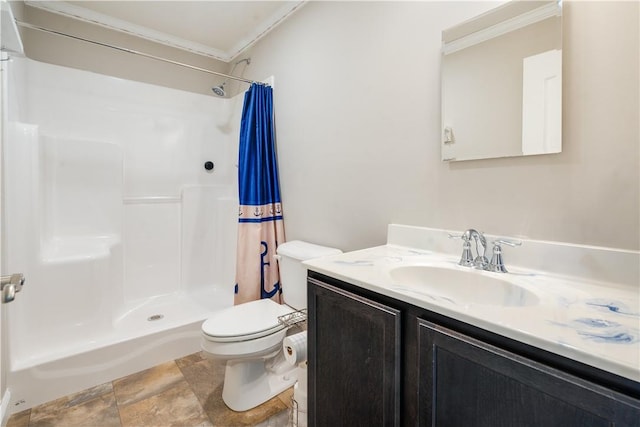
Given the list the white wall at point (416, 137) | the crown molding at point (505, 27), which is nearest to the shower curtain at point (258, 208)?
the white wall at point (416, 137)

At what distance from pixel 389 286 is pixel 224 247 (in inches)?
84.4

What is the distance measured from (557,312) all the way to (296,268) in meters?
1.22

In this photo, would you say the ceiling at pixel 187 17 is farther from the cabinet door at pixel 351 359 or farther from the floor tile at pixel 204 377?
the floor tile at pixel 204 377

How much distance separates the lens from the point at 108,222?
2260 mm

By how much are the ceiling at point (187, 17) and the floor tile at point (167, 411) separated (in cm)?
240

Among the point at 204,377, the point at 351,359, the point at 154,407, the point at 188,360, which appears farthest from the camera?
the point at 188,360

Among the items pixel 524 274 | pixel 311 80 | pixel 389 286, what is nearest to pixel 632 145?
pixel 524 274

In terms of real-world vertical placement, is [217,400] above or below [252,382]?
below

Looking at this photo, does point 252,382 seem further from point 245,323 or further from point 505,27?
point 505,27

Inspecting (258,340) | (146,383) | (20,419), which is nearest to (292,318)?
(258,340)

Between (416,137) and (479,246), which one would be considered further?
(416,137)

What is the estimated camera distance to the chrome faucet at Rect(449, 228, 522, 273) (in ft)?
3.46

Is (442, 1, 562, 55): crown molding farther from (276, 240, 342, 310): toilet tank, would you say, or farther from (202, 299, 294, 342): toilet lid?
(202, 299, 294, 342): toilet lid

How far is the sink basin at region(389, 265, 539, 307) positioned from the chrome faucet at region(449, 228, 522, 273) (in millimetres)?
49
